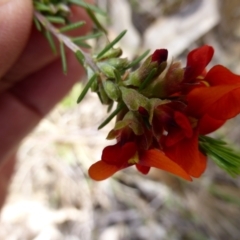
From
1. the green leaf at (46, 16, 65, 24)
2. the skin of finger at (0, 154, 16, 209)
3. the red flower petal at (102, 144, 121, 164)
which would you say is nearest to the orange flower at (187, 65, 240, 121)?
the red flower petal at (102, 144, 121, 164)

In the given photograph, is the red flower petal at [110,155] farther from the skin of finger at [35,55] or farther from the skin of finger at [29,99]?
the skin of finger at [29,99]

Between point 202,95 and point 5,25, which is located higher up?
point 5,25

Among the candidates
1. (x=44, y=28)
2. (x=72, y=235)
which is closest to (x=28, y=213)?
(x=72, y=235)

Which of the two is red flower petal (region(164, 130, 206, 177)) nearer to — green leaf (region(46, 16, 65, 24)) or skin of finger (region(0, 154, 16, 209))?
green leaf (region(46, 16, 65, 24))

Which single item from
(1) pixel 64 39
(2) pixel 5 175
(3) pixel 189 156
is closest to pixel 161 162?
(3) pixel 189 156

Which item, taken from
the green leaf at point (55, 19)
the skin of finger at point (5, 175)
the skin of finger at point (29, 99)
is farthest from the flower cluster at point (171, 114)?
the skin of finger at point (5, 175)

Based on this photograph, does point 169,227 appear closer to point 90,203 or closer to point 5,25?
point 90,203
